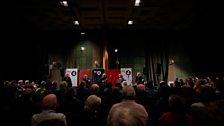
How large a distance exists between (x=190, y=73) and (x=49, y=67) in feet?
32.6

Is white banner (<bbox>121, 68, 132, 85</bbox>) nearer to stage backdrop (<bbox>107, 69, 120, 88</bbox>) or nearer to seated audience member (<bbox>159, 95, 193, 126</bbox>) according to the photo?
stage backdrop (<bbox>107, 69, 120, 88</bbox>)

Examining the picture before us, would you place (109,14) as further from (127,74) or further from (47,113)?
(47,113)

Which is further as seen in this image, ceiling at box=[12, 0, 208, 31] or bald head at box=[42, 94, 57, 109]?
ceiling at box=[12, 0, 208, 31]

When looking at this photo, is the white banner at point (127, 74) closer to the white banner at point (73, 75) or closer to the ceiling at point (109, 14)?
the white banner at point (73, 75)

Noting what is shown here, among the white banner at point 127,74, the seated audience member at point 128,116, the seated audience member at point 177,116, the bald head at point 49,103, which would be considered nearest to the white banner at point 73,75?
the white banner at point 127,74

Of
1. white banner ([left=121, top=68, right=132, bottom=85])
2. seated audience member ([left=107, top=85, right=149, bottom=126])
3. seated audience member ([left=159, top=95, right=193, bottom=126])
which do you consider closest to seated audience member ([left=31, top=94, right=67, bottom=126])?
seated audience member ([left=107, top=85, right=149, bottom=126])

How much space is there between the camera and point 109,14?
13.0m

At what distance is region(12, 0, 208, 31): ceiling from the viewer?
11105 mm

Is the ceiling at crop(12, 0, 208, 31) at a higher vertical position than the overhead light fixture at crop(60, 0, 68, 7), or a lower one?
lower

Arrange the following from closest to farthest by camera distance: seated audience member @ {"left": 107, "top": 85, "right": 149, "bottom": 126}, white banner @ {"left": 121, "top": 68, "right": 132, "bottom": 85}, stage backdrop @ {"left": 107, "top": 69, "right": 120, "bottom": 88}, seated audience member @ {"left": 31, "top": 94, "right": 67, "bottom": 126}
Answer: seated audience member @ {"left": 107, "top": 85, "right": 149, "bottom": 126} < seated audience member @ {"left": 31, "top": 94, "right": 67, "bottom": 126} < stage backdrop @ {"left": 107, "top": 69, "right": 120, "bottom": 88} < white banner @ {"left": 121, "top": 68, "right": 132, "bottom": 85}

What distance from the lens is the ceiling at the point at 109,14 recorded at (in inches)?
437

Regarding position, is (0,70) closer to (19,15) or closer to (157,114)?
(19,15)

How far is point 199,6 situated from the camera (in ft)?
37.9

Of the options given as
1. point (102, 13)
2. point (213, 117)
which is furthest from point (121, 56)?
point (213, 117)
